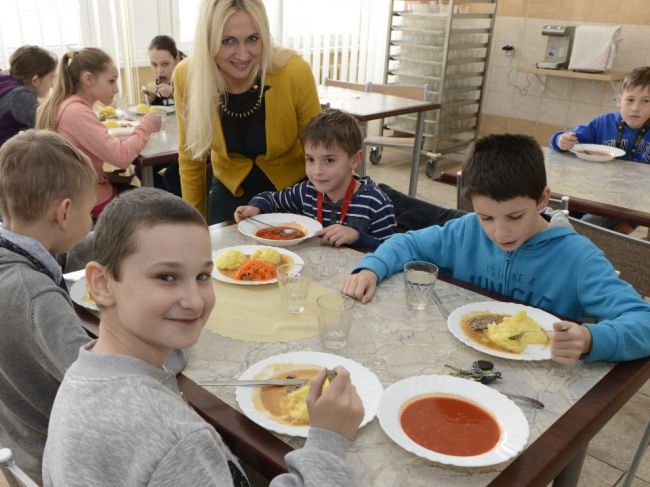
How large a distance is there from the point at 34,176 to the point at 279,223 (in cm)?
88

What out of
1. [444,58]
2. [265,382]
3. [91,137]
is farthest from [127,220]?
[444,58]

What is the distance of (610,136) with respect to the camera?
349 centimetres

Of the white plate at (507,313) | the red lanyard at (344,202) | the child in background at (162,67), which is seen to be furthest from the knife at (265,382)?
the child in background at (162,67)

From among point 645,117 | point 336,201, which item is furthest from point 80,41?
point 645,117

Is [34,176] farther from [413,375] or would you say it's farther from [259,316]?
[413,375]

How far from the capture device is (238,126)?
2.50 metres

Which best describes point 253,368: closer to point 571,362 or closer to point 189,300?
point 189,300

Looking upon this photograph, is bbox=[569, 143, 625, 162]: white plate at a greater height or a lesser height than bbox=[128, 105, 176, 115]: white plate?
greater

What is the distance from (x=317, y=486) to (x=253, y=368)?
14.8 inches

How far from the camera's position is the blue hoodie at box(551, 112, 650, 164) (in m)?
3.34

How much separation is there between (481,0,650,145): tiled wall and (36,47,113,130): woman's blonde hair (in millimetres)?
4456

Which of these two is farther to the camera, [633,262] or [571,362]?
[633,262]

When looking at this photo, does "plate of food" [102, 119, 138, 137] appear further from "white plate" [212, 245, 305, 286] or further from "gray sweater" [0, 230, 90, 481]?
"gray sweater" [0, 230, 90, 481]

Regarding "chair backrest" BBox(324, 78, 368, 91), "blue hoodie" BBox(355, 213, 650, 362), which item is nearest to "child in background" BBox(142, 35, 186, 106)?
"chair backrest" BBox(324, 78, 368, 91)
